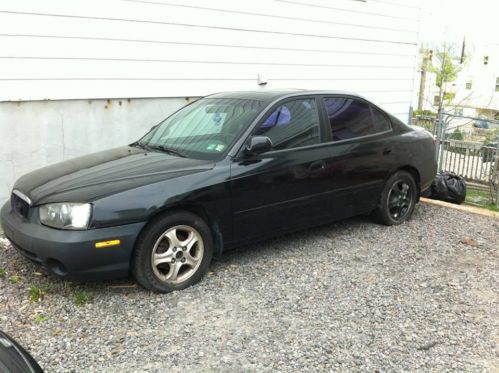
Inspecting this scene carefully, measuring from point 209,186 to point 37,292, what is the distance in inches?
60.5

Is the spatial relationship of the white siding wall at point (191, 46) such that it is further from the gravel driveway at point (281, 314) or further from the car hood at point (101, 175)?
the gravel driveway at point (281, 314)

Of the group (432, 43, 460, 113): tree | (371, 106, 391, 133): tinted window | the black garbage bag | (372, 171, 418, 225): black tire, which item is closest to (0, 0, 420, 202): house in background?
(371, 106, 391, 133): tinted window

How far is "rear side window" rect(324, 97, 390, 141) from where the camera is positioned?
4.93m

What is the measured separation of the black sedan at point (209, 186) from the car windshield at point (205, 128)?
1 centimetres

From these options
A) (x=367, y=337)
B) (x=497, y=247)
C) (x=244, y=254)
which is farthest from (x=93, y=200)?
(x=497, y=247)

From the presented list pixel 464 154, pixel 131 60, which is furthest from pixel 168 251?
pixel 464 154

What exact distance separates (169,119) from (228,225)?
5.20 feet

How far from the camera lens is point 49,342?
10.5 feet

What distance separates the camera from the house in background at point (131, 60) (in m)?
5.40

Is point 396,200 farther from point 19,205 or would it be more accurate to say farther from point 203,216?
point 19,205

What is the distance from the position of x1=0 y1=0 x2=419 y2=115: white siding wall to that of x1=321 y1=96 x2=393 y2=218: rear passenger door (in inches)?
99.2

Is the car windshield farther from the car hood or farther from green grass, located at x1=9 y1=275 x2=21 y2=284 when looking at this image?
green grass, located at x1=9 y1=275 x2=21 y2=284

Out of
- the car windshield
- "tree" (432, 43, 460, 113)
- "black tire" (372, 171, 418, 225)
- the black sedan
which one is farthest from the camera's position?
"tree" (432, 43, 460, 113)

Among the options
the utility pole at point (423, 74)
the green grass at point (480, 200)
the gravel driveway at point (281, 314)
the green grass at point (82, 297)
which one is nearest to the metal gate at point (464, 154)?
the green grass at point (480, 200)
